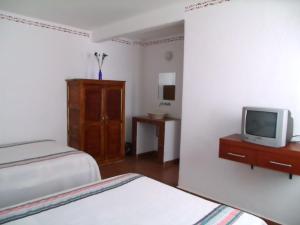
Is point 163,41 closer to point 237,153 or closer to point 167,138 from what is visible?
point 167,138

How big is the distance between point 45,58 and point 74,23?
2.47ft

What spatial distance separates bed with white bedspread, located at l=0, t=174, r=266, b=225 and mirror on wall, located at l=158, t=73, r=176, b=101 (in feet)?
10.3

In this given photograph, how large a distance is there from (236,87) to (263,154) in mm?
827

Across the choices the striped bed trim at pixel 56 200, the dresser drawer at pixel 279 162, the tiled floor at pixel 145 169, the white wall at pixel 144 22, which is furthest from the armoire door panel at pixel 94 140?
the dresser drawer at pixel 279 162

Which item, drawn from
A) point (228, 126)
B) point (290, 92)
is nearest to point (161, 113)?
point (228, 126)

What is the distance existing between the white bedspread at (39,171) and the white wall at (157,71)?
95.9 inches

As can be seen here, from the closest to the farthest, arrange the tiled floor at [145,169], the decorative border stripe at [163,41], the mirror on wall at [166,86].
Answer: the tiled floor at [145,169] < the decorative border stripe at [163,41] < the mirror on wall at [166,86]

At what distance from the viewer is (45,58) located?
3.80 m

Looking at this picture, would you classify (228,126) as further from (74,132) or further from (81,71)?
(81,71)

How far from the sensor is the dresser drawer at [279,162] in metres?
1.86

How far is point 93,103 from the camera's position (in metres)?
3.89

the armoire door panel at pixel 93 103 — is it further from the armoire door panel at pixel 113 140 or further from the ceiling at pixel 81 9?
the ceiling at pixel 81 9

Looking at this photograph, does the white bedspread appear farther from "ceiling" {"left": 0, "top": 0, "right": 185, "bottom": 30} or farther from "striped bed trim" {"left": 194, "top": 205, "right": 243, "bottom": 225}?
"ceiling" {"left": 0, "top": 0, "right": 185, "bottom": 30}

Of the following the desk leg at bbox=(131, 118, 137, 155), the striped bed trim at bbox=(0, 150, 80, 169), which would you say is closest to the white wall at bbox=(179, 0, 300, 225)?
the striped bed trim at bbox=(0, 150, 80, 169)
